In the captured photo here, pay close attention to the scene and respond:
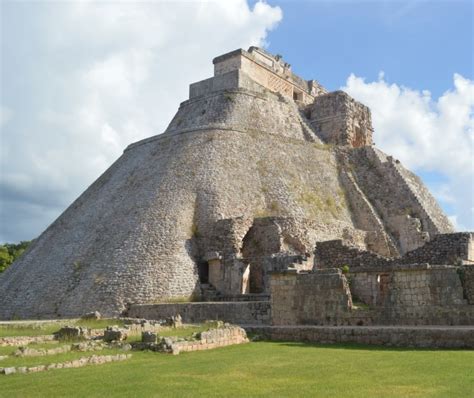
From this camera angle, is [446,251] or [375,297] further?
[446,251]

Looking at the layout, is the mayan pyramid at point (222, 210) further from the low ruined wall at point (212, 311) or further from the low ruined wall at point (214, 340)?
the low ruined wall at point (214, 340)

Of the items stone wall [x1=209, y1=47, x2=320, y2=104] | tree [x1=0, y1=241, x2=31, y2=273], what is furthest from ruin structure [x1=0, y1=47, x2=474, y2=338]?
tree [x1=0, y1=241, x2=31, y2=273]

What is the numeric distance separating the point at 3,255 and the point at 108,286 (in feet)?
89.2

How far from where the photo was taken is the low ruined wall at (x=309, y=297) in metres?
15.9

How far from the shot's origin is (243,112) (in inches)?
1487

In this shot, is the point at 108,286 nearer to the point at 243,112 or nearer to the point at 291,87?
the point at 243,112

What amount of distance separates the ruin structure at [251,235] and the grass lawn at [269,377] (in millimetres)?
4428

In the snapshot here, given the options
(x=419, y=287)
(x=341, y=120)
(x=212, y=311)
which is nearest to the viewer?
(x=419, y=287)

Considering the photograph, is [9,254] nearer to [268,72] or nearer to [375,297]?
[268,72]

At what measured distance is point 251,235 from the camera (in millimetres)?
28312

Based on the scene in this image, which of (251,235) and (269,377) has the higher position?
(251,235)

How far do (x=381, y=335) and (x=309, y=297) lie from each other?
10.6 feet

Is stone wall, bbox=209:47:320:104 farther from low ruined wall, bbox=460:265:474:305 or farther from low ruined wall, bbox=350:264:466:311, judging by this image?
low ruined wall, bbox=460:265:474:305

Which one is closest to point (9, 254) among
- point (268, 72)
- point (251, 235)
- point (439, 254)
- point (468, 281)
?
point (268, 72)
